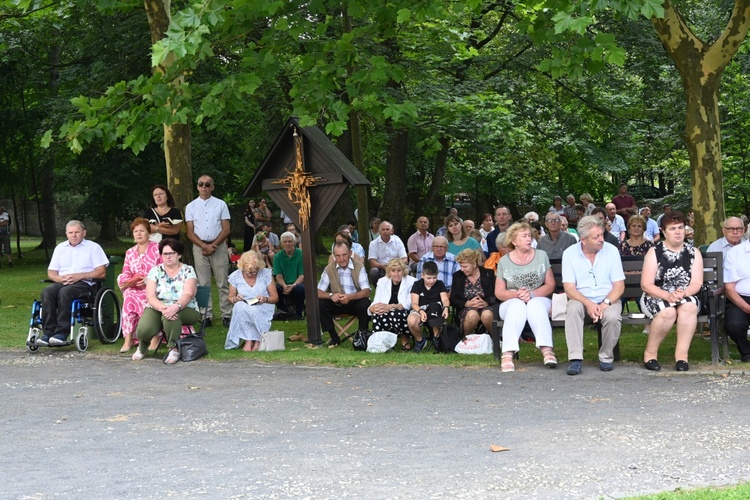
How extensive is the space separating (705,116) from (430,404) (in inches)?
253

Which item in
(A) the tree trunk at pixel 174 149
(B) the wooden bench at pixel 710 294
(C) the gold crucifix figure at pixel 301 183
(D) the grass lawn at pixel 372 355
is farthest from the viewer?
(A) the tree trunk at pixel 174 149

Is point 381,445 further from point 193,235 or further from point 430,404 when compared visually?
point 193,235

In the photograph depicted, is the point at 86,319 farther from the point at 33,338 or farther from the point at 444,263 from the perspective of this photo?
the point at 444,263

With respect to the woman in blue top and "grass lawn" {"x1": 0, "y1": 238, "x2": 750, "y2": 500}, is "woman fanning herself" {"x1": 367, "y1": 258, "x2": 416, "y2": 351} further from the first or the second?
the woman in blue top

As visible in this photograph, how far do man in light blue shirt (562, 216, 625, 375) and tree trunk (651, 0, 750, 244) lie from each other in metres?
2.78

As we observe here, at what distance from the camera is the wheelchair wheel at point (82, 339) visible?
1291 cm

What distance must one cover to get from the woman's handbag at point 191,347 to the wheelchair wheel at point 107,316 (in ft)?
5.14

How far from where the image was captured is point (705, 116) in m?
13.4

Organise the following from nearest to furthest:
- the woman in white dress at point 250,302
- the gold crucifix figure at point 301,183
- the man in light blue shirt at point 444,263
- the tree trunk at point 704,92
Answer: the woman in white dress at point 250,302, the gold crucifix figure at point 301,183, the tree trunk at point 704,92, the man in light blue shirt at point 444,263

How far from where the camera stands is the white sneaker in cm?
1179

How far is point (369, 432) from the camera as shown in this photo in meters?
7.82

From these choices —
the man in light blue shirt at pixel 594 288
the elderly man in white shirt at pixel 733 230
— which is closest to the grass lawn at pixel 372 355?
the man in light blue shirt at pixel 594 288

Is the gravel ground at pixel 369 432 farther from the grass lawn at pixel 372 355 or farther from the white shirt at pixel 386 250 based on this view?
the white shirt at pixel 386 250

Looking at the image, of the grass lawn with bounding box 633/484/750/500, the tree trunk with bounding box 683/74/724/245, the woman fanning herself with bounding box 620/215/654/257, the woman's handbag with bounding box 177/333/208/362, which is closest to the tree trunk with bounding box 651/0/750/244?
the tree trunk with bounding box 683/74/724/245
